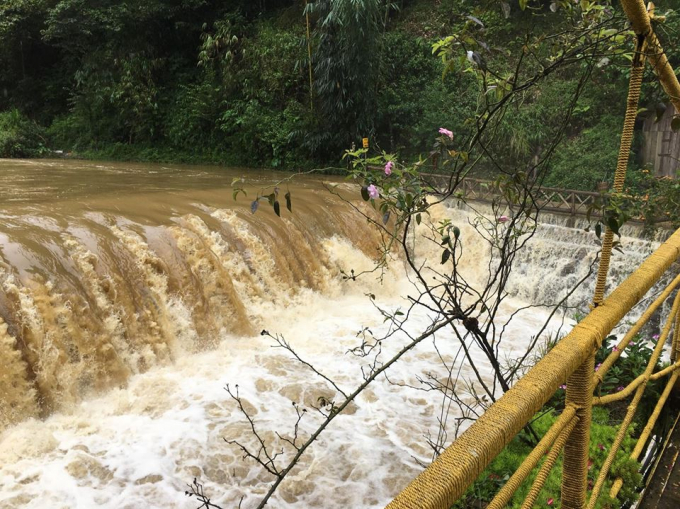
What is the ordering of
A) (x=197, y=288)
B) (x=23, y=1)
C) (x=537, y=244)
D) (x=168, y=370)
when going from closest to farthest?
(x=168, y=370)
(x=197, y=288)
(x=537, y=244)
(x=23, y=1)

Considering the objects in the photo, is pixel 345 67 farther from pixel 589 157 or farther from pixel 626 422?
pixel 626 422

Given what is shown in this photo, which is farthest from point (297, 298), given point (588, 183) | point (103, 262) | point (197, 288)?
point (588, 183)

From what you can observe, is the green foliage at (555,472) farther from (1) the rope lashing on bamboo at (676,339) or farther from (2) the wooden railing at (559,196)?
(2) the wooden railing at (559,196)

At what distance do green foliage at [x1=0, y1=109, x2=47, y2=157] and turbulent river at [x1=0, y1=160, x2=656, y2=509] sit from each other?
27.6ft

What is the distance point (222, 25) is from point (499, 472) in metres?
14.3

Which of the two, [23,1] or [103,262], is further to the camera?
[23,1]

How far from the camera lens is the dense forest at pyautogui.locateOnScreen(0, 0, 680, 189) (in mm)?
11172

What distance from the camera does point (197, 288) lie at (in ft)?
18.6

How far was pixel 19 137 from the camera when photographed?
15156mm

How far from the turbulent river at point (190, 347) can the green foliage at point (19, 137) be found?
27.6 feet

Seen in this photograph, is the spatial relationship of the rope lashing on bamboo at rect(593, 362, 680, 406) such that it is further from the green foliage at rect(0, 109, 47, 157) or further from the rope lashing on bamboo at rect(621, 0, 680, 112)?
the green foliage at rect(0, 109, 47, 157)

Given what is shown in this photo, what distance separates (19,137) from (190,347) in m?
13.1

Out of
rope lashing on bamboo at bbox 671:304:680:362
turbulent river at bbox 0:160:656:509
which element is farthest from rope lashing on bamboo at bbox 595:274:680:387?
turbulent river at bbox 0:160:656:509

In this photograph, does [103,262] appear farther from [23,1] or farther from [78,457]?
[23,1]
